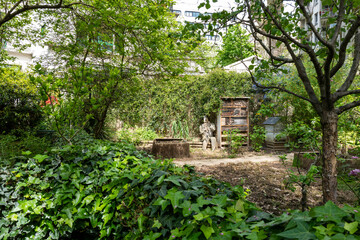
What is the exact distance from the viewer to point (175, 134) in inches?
373

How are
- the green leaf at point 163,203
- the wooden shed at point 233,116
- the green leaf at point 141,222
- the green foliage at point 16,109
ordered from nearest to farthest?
1. the green leaf at point 163,203
2. the green leaf at point 141,222
3. the green foliage at point 16,109
4. the wooden shed at point 233,116

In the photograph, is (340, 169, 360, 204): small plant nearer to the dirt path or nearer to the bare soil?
the bare soil

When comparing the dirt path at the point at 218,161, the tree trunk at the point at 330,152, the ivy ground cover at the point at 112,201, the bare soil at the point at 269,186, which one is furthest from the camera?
the dirt path at the point at 218,161

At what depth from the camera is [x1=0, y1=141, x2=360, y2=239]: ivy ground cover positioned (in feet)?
3.75

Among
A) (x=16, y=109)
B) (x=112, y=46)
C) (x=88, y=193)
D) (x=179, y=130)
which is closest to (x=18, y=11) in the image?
(x=112, y=46)

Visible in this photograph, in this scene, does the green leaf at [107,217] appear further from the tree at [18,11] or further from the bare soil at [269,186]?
the tree at [18,11]

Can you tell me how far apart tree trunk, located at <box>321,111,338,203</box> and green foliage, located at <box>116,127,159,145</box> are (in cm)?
697

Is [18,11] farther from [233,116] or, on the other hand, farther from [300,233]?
[233,116]

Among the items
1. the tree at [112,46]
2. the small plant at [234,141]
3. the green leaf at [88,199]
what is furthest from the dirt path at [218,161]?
the green leaf at [88,199]

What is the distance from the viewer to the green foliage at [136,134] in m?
8.49

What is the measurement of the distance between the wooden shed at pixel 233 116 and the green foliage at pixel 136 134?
8.73 feet

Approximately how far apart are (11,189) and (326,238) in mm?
2382

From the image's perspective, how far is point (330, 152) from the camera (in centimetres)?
200

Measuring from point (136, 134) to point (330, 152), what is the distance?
739 cm
